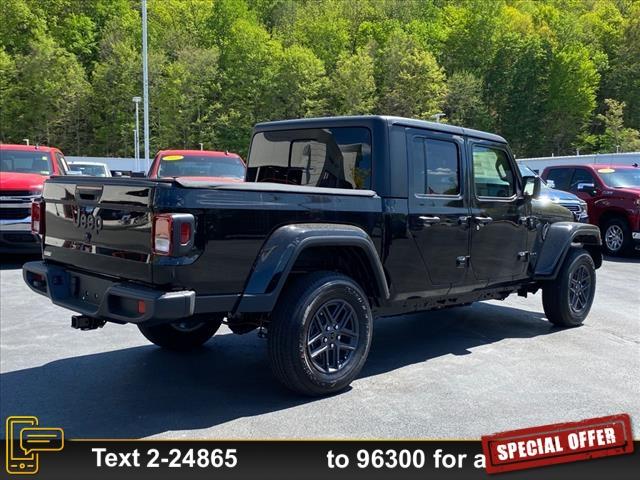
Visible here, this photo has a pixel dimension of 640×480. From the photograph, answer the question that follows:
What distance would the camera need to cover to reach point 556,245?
6.23 meters

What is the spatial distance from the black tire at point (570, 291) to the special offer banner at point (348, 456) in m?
2.77

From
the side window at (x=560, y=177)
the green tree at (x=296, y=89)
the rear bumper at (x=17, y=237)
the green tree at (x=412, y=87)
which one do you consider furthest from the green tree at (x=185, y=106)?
the rear bumper at (x=17, y=237)

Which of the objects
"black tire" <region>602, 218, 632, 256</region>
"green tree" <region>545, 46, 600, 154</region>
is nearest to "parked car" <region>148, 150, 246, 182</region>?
"black tire" <region>602, 218, 632, 256</region>

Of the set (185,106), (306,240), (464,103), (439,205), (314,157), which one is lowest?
(306,240)

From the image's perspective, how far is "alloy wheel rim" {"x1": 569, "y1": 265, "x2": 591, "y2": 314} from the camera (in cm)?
640

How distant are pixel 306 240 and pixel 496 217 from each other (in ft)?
7.74

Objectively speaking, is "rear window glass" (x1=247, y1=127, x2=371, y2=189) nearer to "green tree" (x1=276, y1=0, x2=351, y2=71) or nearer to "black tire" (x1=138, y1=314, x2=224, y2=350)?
"black tire" (x1=138, y1=314, x2=224, y2=350)

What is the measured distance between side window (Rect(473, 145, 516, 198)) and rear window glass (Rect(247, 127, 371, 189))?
50.0 inches

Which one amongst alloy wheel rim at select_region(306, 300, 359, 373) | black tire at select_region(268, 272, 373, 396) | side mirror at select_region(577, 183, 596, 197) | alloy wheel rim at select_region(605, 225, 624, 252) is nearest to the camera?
black tire at select_region(268, 272, 373, 396)

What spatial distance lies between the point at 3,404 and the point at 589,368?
14.5 ft

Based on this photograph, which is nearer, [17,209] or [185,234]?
[185,234]

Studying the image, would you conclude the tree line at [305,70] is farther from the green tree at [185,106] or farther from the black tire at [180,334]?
the black tire at [180,334]

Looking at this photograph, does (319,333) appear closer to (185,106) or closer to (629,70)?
(185,106)

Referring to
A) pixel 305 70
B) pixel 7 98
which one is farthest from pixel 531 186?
pixel 7 98
